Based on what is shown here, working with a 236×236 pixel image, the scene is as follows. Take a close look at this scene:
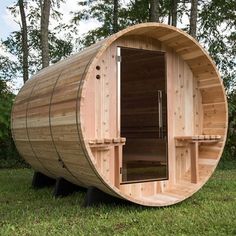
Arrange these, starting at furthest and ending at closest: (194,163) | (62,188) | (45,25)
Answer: (45,25), (62,188), (194,163)

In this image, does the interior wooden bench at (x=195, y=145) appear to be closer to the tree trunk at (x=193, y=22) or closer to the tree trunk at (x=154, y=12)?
the tree trunk at (x=193, y=22)

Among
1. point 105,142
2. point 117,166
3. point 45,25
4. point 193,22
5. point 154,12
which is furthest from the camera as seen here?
point 154,12

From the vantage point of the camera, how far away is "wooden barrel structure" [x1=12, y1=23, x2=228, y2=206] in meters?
6.04

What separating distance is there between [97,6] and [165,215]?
14.9 meters

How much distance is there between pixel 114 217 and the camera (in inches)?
222

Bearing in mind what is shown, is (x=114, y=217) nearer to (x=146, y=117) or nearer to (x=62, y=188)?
(x=62, y=188)

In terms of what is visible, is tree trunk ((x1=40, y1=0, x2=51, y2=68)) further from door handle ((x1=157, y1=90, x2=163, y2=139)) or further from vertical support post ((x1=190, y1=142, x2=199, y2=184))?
vertical support post ((x1=190, y1=142, x2=199, y2=184))

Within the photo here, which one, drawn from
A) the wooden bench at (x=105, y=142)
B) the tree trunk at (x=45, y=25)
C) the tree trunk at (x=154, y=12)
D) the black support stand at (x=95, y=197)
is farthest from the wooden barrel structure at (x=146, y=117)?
the tree trunk at (x=154, y=12)

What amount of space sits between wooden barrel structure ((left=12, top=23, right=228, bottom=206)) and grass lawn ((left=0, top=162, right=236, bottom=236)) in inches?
12.0

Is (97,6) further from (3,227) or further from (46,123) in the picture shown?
(3,227)

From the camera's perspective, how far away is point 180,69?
24.1 ft

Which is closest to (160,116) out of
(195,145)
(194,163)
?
(195,145)

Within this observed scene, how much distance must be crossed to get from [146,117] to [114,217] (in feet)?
12.2

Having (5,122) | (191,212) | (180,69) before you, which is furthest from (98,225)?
(5,122)
